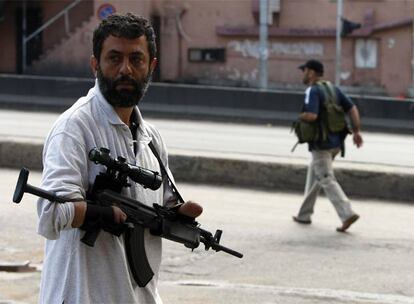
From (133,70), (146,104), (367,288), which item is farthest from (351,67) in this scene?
(133,70)

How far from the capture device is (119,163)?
278 centimetres

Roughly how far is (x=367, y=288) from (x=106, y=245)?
3.91 meters

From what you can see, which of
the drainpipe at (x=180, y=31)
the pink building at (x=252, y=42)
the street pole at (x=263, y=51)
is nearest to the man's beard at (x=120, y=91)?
the street pole at (x=263, y=51)

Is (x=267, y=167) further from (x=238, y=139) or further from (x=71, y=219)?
(x=71, y=219)

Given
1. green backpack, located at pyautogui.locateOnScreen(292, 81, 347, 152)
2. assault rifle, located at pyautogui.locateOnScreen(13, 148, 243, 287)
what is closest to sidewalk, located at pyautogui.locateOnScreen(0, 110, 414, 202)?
green backpack, located at pyautogui.locateOnScreen(292, 81, 347, 152)

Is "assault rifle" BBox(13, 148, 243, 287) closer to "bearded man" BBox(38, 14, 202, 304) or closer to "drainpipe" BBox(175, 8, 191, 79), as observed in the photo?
"bearded man" BBox(38, 14, 202, 304)

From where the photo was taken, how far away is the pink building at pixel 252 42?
3041cm

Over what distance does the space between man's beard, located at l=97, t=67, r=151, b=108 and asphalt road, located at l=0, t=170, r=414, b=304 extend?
3118 mm

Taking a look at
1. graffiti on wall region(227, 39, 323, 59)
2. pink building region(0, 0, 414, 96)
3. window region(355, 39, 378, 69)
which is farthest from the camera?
graffiti on wall region(227, 39, 323, 59)

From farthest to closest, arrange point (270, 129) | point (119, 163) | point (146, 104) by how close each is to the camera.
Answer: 1. point (146, 104)
2. point (270, 129)
3. point (119, 163)

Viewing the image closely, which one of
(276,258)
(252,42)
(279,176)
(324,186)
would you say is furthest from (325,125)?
(252,42)

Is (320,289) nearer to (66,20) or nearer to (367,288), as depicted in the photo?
(367,288)

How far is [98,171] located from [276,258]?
4.52 metres

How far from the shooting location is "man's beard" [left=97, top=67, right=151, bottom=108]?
2.91m
